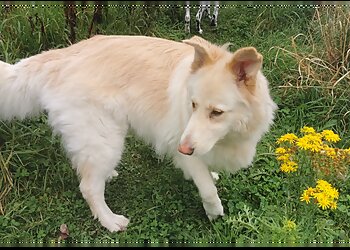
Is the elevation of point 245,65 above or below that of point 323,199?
above

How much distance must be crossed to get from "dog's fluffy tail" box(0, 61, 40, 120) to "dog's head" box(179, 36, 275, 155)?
3.57 ft

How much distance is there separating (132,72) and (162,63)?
→ 0.19 m

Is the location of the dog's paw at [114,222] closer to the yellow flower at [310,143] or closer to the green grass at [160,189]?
the green grass at [160,189]

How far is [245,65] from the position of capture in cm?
267

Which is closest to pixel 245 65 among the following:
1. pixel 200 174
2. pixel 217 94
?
pixel 217 94

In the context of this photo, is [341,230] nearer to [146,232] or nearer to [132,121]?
[146,232]

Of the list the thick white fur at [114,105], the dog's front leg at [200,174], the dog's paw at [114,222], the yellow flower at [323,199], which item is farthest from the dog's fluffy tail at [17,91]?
the yellow flower at [323,199]

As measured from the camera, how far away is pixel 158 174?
3.85m

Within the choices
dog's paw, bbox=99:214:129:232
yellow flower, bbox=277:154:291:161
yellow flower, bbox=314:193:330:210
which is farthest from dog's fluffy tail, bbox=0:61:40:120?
yellow flower, bbox=314:193:330:210

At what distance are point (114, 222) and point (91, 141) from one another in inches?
23.5

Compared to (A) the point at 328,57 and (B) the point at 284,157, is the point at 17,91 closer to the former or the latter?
(B) the point at 284,157

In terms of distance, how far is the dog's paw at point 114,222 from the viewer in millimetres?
3342

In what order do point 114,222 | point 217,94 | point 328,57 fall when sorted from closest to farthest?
point 217,94, point 114,222, point 328,57

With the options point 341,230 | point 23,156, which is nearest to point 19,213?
point 23,156
